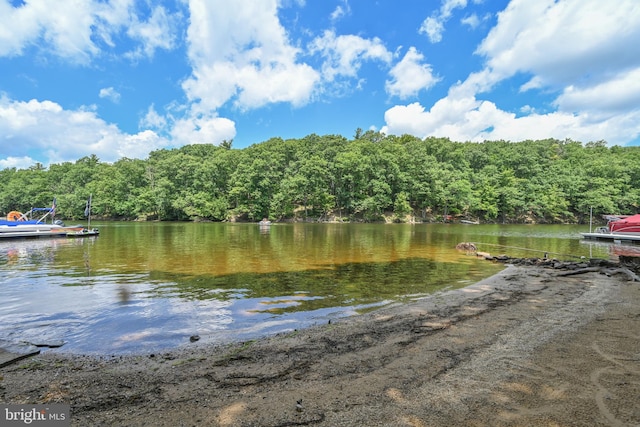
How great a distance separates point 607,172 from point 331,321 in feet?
353

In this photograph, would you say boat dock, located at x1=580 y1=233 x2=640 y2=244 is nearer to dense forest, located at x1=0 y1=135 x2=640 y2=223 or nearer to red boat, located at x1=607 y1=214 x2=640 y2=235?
red boat, located at x1=607 y1=214 x2=640 y2=235

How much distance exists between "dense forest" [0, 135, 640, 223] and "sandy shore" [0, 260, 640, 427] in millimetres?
70587

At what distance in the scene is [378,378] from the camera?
4.50 meters

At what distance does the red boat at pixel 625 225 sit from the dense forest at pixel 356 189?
144 ft

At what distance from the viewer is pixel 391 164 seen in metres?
81.9

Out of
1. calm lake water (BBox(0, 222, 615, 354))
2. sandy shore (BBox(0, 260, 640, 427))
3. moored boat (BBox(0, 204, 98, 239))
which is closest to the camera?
sandy shore (BBox(0, 260, 640, 427))

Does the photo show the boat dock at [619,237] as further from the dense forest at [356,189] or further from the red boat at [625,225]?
the dense forest at [356,189]

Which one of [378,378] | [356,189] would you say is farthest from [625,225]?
[356,189]

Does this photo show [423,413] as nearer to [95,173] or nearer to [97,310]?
[97,310]

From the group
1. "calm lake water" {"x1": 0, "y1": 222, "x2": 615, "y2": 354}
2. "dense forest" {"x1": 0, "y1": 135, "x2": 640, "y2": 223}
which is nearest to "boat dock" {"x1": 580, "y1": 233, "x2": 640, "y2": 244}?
"calm lake water" {"x1": 0, "y1": 222, "x2": 615, "y2": 354}

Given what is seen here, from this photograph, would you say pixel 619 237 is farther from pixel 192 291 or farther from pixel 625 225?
pixel 192 291

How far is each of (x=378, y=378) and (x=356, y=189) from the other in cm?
7777

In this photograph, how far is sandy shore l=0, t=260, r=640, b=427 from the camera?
11.7ft

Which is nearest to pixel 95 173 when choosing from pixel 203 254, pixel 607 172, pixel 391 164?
pixel 391 164
